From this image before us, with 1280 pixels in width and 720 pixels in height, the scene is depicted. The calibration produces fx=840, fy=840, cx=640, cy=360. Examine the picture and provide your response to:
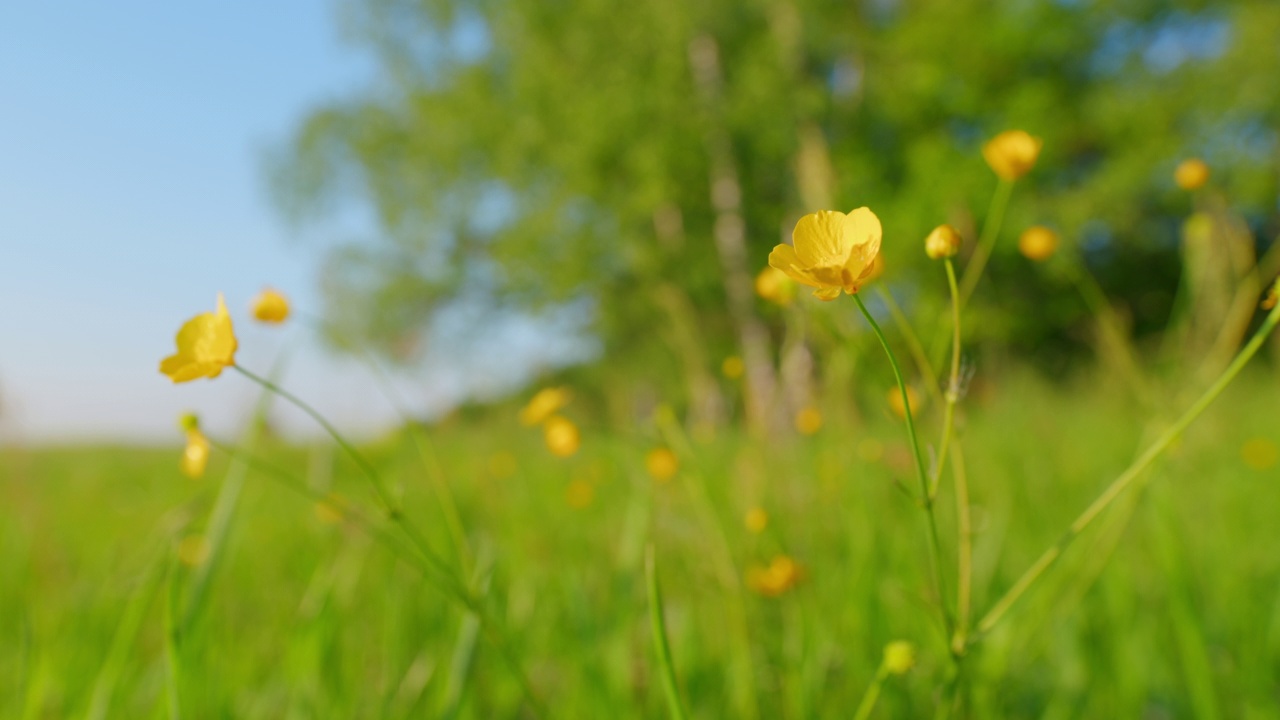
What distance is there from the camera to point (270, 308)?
0.61 metres

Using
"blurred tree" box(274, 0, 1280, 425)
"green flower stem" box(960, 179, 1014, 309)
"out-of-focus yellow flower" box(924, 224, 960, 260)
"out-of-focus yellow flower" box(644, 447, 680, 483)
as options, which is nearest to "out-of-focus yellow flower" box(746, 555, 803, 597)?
"out-of-focus yellow flower" box(644, 447, 680, 483)

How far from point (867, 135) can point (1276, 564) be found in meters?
8.60

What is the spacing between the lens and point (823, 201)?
3.88 feet

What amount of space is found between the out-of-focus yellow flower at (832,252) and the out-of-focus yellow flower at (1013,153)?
11.5 inches

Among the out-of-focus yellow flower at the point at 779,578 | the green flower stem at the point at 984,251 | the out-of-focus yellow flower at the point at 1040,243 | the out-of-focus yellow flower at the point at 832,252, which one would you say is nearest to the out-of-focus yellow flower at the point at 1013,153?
the green flower stem at the point at 984,251

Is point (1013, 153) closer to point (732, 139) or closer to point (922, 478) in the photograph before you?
point (922, 478)

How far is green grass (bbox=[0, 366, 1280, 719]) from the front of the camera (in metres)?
0.73

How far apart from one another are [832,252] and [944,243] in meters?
0.12

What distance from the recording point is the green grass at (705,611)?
734mm

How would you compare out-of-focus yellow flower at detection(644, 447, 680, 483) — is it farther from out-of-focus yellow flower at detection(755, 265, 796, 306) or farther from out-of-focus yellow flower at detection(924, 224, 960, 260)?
out-of-focus yellow flower at detection(924, 224, 960, 260)

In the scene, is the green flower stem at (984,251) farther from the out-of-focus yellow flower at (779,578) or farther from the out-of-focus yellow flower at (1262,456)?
the out-of-focus yellow flower at (1262,456)

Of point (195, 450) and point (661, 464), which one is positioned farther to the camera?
point (661, 464)

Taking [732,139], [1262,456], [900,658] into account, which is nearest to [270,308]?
[900,658]

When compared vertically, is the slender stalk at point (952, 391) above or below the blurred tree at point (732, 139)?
above
